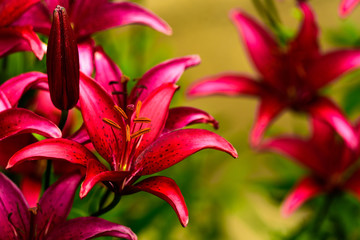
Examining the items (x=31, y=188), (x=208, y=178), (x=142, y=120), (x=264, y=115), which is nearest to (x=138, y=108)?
(x=142, y=120)

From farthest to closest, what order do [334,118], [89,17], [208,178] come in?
[208,178] → [334,118] → [89,17]

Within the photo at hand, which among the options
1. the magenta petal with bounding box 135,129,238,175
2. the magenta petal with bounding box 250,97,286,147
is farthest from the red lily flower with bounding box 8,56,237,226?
the magenta petal with bounding box 250,97,286,147

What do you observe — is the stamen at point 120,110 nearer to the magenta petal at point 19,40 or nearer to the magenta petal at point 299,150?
the magenta petal at point 19,40

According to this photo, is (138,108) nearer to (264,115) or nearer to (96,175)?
(96,175)

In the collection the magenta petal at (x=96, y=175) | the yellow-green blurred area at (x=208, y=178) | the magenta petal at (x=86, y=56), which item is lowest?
the yellow-green blurred area at (x=208, y=178)

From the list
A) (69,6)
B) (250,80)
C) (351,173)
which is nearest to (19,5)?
(69,6)

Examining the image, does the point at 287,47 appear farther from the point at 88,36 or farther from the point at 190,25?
the point at 190,25

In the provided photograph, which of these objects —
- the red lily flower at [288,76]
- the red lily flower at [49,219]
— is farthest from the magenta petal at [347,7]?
the red lily flower at [49,219]

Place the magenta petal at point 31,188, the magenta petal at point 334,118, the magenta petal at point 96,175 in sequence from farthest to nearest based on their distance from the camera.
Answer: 1. the magenta petal at point 334,118
2. the magenta petal at point 31,188
3. the magenta petal at point 96,175
